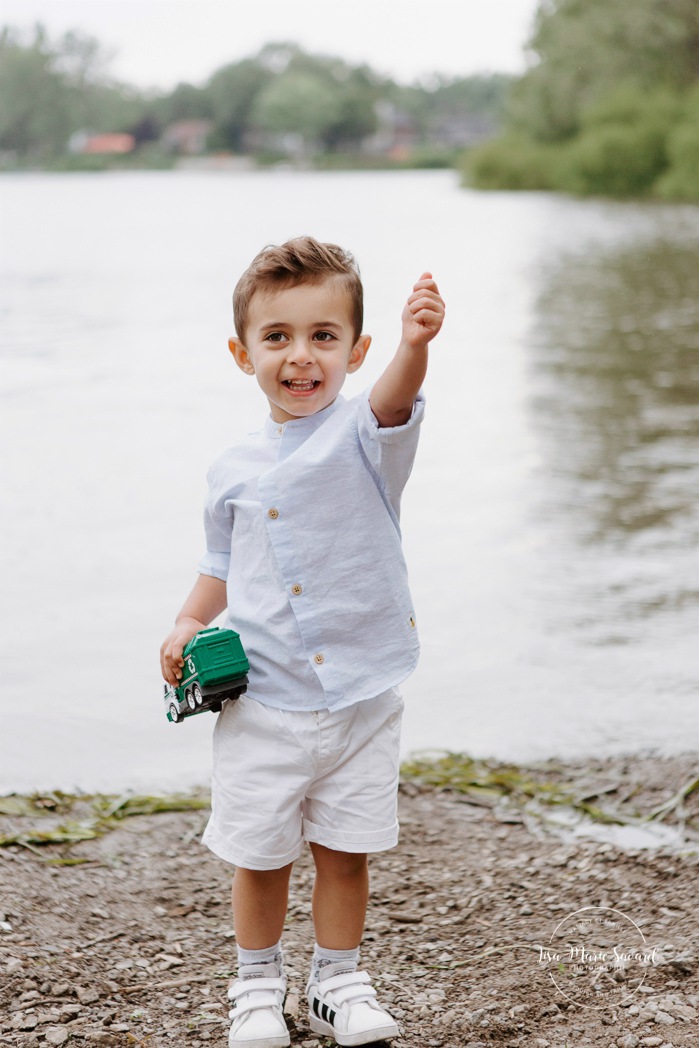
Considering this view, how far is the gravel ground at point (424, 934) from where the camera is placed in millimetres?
2211

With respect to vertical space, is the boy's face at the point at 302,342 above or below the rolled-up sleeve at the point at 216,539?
above

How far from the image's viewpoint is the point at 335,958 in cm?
228

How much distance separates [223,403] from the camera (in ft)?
29.3

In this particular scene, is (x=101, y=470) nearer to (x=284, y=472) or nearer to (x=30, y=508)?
(x=30, y=508)

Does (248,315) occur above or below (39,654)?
above

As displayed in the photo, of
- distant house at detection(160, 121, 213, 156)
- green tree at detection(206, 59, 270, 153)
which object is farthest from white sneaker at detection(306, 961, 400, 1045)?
green tree at detection(206, 59, 270, 153)

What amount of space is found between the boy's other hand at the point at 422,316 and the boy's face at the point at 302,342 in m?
0.16

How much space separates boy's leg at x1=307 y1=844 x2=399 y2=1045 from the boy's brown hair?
91cm

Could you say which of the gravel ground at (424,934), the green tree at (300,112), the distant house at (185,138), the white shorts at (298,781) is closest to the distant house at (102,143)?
the distant house at (185,138)

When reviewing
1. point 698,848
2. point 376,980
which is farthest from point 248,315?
point 698,848

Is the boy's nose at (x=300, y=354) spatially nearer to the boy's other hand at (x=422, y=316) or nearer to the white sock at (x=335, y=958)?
the boy's other hand at (x=422, y=316)

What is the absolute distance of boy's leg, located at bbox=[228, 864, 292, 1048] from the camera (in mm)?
2232

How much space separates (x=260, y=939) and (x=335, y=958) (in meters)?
0.13

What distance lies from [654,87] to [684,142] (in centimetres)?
829
